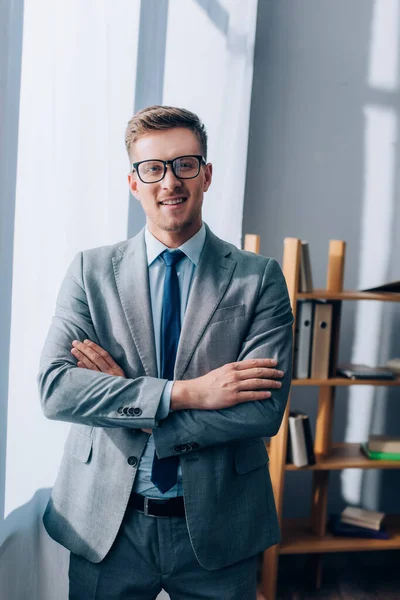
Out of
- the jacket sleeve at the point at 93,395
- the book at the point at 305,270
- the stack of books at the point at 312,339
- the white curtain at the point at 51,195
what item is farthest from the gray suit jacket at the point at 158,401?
the stack of books at the point at 312,339

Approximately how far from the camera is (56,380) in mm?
1603

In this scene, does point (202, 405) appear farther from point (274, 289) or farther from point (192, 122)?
point (192, 122)

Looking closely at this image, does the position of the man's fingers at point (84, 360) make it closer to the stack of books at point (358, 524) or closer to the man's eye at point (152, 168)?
the man's eye at point (152, 168)

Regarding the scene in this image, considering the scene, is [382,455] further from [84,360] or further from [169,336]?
[84,360]

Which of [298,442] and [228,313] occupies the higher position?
[228,313]

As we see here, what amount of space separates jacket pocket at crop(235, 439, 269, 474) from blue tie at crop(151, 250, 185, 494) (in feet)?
0.53

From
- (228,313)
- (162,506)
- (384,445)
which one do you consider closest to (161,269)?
(228,313)

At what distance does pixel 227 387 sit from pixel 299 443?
1169 mm

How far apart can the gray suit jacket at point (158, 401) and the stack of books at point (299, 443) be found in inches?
35.8

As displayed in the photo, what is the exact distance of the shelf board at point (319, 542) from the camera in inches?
108

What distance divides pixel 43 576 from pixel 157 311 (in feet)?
3.09

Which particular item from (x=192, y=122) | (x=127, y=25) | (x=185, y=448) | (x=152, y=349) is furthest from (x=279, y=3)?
(x=185, y=448)

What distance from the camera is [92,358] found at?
5.41ft

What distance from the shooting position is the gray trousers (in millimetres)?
1644
